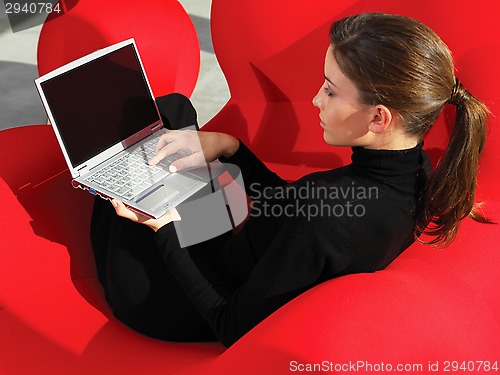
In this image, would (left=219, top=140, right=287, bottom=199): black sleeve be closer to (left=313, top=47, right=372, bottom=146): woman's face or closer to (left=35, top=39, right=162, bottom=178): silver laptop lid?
(left=35, top=39, right=162, bottom=178): silver laptop lid

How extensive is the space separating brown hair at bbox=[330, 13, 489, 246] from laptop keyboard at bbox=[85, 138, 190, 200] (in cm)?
49

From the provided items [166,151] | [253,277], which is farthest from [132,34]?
[253,277]

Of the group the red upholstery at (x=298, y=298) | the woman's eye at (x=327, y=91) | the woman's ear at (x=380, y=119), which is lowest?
the red upholstery at (x=298, y=298)

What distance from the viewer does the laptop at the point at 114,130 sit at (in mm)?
1218

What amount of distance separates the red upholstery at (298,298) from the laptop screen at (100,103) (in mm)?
192

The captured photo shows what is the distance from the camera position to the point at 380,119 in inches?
38.2

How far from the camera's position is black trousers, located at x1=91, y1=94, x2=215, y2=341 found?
47.4 inches

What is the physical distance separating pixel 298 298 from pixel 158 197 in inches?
16.4

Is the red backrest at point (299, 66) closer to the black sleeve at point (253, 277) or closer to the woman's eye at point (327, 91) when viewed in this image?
the woman's eye at point (327, 91)

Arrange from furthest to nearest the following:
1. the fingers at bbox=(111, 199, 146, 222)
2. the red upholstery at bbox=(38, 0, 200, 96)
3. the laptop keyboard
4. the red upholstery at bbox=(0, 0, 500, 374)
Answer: the red upholstery at bbox=(38, 0, 200, 96) → the laptop keyboard → the fingers at bbox=(111, 199, 146, 222) → the red upholstery at bbox=(0, 0, 500, 374)

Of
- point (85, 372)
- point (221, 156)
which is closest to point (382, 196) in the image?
point (221, 156)

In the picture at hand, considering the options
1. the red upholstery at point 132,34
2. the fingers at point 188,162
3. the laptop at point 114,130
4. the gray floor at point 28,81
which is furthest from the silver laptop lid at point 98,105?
the gray floor at point 28,81

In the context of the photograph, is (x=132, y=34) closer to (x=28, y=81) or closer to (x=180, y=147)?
(x=180, y=147)

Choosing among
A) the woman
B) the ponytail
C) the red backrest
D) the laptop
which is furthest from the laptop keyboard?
the ponytail
